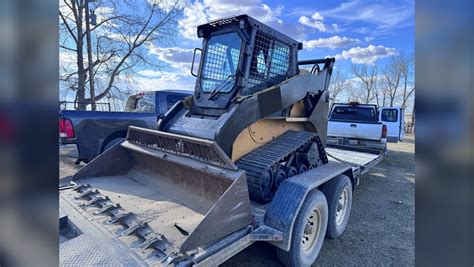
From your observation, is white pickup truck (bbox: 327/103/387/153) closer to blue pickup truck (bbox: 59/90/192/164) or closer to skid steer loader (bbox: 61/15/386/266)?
skid steer loader (bbox: 61/15/386/266)

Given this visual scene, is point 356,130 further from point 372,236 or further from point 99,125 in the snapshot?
point 99,125

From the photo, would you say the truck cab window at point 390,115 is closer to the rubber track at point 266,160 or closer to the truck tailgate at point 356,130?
the truck tailgate at point 356,130

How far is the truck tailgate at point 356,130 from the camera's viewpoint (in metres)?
9.50

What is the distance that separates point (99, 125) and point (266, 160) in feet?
15.0

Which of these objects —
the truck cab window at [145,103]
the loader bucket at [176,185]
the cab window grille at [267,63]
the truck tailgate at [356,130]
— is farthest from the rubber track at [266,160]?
the truck tailgate at [356,130]

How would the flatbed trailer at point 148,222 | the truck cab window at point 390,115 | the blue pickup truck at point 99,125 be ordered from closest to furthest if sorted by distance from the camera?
the flatbed trailer at point 148,222
the blue pickup truck at point 99,125
the truck cab window at point 390,115

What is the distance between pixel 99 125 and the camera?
266 inches

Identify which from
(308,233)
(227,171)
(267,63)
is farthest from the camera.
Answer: (267,63)

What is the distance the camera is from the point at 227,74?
4316mm

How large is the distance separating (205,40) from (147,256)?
325 cm

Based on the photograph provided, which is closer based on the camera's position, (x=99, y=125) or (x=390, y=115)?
(x=99, y=125)

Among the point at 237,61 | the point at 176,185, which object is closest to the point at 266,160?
the point at 176,185

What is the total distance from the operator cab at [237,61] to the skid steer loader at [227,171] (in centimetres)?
1
